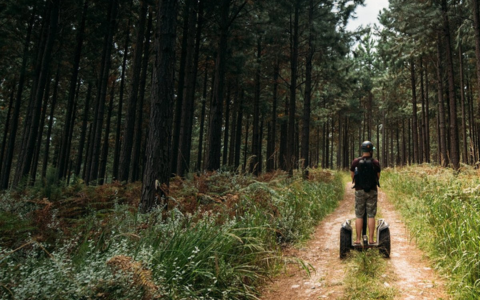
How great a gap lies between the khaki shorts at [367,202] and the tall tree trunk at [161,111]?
405 cm

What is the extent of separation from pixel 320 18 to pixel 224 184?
501 inches

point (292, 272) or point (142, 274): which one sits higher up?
point (142, 274)

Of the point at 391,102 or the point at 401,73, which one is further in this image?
the point at 391,102

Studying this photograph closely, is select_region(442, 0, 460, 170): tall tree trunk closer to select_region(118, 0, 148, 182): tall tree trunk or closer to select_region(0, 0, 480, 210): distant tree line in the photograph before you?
select_region(0, 0, 480, 210): distant tree line

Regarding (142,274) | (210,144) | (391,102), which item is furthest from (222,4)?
(391,102)

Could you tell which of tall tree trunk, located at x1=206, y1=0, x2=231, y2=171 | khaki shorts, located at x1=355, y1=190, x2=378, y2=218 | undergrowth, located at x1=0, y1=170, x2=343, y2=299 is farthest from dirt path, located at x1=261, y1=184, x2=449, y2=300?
tall tree trunk, located at x1=206, y1=0, x2=231, y2=171

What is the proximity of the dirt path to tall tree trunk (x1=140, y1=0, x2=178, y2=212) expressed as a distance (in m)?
3.05

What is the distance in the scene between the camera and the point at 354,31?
635 inches

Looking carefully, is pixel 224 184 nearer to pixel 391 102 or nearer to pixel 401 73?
pixel 401 73

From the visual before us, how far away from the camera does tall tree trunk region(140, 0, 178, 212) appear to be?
577cm

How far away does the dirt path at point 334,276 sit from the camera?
150 inches

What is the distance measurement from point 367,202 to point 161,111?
4726 millimetres

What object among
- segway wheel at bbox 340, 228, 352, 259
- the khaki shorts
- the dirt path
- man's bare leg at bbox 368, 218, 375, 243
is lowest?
the dirt path

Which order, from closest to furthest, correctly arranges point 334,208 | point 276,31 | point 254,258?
point 254,258 → point 334,208 → point 276,31
